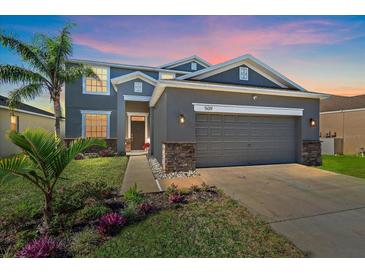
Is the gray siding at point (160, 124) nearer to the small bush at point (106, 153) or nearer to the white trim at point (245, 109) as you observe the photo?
the white trim at point (245, 109)

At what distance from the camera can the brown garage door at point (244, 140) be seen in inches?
316

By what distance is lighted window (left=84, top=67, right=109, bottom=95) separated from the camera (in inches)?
521

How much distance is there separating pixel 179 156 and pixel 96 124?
29.4ft

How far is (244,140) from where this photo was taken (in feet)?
28.1

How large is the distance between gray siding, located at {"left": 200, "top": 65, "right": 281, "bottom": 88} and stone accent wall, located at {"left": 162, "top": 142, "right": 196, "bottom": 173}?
3833 millimetres

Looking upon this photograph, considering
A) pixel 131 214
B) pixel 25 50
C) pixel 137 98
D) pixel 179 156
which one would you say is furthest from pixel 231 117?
pixel 25 50

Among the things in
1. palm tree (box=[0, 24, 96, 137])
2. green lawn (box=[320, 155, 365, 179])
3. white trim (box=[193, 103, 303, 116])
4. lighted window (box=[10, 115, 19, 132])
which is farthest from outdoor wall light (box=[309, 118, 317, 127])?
lighted window (box=[10, 115, 19, 132])

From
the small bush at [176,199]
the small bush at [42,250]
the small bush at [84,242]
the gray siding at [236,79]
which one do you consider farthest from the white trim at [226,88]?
the small bush at [42,250]

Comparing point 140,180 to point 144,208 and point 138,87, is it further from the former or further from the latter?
point 138,87
